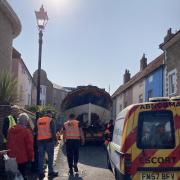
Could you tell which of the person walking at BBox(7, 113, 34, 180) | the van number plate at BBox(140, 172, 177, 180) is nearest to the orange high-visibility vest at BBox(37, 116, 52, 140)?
the person walking at BBox(7, 113, 34, 180)

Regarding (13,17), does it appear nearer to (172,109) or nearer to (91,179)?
(91,179)

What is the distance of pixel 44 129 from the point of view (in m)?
10.4

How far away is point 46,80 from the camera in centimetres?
7106

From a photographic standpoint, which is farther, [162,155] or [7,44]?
[7,44]

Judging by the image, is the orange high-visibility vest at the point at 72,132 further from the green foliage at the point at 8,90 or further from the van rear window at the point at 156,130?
the van rear window at the point at 156,130

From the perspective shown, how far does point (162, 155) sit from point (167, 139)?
0.30 meters

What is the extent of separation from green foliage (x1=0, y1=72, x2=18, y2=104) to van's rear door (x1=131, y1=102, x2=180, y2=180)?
606 centimetres

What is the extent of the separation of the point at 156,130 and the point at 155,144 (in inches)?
9.6

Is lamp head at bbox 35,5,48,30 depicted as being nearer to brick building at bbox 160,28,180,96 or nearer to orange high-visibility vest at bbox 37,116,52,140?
orange high-visibility vest at bbox 37,116,52,140

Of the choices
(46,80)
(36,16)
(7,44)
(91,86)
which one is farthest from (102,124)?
(46,80)

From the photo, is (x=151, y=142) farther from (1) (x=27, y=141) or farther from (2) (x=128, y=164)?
(1) (x=27, y=141)

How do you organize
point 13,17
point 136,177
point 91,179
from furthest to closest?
point 13,17, point 91,179, point 136,177

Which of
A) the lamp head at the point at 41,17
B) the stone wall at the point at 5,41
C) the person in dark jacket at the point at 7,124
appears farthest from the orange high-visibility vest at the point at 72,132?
the stone wall at the point at 5,41

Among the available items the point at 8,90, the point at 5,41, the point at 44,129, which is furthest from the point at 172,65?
the point at 44,129
